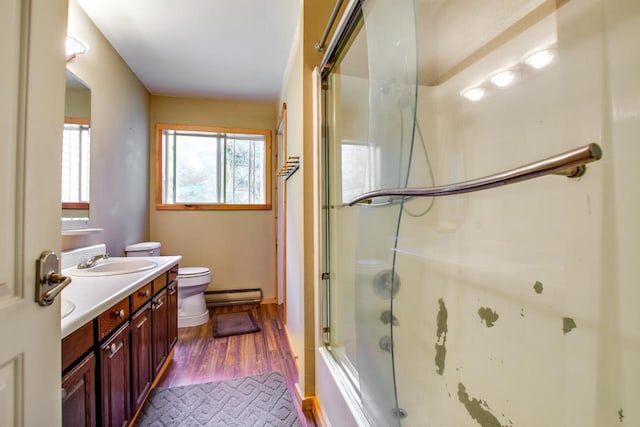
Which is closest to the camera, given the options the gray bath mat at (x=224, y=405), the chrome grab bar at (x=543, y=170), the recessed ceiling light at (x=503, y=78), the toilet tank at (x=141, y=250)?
the chrome grab bar at (x=543, y=170)

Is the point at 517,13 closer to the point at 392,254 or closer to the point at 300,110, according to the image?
the point at 392,254

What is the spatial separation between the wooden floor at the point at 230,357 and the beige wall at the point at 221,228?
2.21ft

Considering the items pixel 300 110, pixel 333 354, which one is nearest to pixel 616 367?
pixel 333 354

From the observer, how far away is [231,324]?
105 inches

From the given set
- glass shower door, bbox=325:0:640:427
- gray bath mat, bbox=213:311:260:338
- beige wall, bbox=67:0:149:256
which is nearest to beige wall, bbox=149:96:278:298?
beige wall, bbox=67:0:149:256

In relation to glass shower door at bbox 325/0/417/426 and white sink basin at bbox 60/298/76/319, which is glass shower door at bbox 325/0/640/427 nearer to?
glass shower door at bbox 325/0/417/426

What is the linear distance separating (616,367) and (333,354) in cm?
110

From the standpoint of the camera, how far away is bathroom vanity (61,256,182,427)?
34.9 inches

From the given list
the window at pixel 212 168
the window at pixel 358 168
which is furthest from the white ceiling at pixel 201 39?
the window at pixel 358 168

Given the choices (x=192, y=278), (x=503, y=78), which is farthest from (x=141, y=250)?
(x=503, y=78)

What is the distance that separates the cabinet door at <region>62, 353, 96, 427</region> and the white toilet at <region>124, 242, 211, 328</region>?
5.39ft

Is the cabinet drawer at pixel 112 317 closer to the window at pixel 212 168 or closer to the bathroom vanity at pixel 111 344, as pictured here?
the bathroom vanity at pixel 111 344

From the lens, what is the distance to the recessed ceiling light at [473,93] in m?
0.97

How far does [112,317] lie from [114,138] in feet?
5.65
